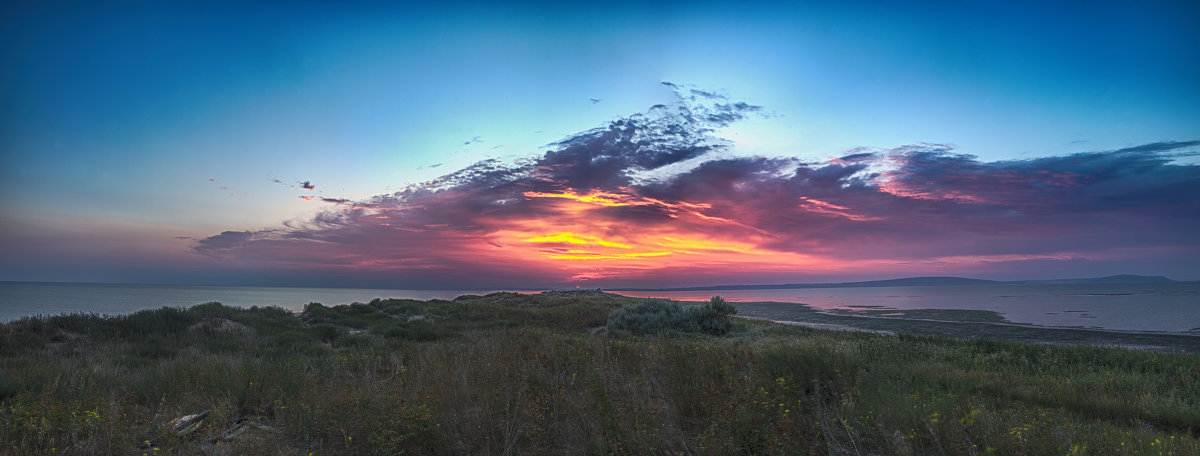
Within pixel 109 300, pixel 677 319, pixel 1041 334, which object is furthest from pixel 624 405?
pixel 109 300

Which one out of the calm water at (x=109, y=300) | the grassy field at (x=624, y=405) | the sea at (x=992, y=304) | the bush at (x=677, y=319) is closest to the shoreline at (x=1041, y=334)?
the sea at (x=992, y=304)

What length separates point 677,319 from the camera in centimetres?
2098

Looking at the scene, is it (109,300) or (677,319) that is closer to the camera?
(677,319)

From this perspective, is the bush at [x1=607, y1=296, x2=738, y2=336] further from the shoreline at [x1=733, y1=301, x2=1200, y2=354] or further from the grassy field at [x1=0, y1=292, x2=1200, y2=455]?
the grassy field at [x1=0, y1=292, x2=1200, y2=455]

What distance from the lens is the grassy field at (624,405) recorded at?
4.63 metres

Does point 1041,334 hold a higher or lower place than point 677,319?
lower

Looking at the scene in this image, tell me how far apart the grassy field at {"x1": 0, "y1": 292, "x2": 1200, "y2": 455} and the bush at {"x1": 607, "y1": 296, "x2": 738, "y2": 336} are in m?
9.37

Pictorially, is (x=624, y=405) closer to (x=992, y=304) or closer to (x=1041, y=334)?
(x=1041, y=334)

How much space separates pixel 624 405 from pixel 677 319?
52.3ft

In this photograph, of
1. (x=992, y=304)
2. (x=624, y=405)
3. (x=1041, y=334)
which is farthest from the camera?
(x=992, y=304)

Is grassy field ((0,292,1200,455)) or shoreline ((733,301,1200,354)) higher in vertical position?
grassy field ((0,292,1200,455))

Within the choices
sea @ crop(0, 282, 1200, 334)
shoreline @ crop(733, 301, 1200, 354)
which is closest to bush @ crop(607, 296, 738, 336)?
shoreline @ crop(733, 301, 1200, 354)

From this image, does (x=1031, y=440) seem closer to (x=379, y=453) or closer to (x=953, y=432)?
(x=953, y=432)

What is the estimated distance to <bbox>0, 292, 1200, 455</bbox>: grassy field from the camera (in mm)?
4629
